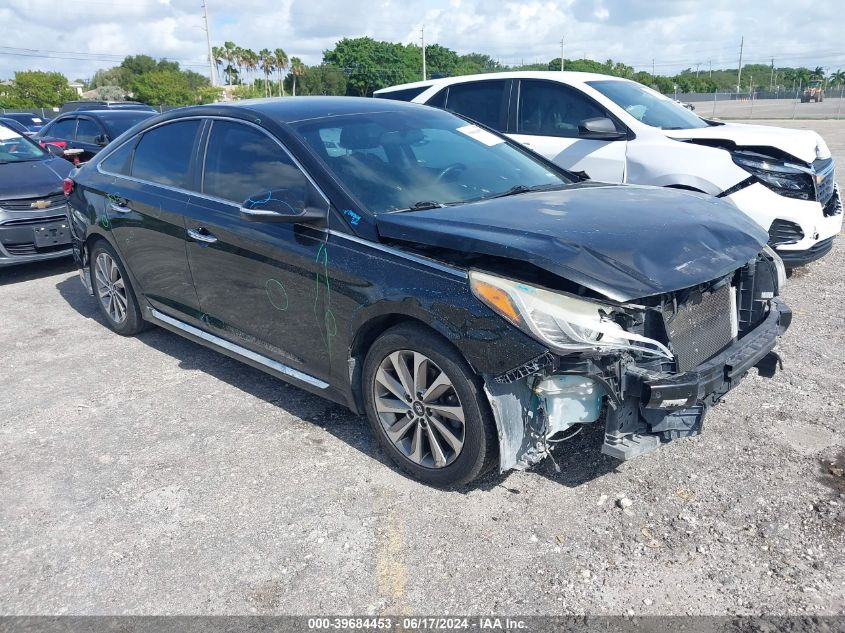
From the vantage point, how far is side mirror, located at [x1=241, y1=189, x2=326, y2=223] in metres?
3.54

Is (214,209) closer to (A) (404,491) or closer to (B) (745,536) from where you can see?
(A) (404,491)

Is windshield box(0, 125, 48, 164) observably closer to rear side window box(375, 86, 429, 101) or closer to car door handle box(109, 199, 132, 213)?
car door handle box(109, 199, 132, 213)

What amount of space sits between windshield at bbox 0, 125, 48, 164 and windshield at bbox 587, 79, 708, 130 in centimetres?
654

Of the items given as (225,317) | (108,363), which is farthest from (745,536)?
(108,363)

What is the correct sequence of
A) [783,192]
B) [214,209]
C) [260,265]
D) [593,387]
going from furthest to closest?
[783,192] → [214,209] → [260,265] → [593,387]

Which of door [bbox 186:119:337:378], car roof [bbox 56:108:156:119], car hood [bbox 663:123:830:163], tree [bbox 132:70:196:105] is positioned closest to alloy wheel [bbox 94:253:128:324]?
door [bbox 186:119:337:378]

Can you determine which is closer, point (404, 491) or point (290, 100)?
point (404, 491)

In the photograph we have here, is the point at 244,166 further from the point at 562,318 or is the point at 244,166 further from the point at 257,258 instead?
the point at 562,318

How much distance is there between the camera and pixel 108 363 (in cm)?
523

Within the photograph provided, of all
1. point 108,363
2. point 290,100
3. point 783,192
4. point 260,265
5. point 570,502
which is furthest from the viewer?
point 783,192

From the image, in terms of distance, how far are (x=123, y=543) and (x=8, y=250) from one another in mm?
5411

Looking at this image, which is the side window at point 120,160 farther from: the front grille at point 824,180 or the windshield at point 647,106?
the front grille at point 824,180

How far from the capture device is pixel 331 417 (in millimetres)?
4219

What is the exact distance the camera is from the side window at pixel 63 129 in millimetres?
11906
